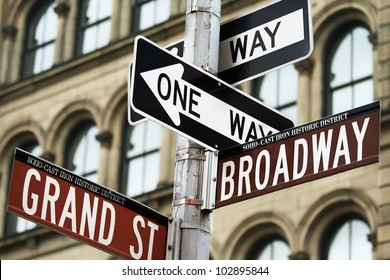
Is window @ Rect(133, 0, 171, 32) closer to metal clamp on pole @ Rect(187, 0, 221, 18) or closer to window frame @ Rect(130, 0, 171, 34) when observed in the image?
window frame @ Rect(130, 0, 171, 34)

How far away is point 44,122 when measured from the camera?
28469 mm

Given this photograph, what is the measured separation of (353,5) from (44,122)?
8.93m

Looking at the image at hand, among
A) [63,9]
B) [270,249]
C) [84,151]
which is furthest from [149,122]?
[63,9]

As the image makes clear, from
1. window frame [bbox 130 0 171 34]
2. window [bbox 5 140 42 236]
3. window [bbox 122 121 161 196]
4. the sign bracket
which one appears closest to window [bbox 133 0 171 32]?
window frame [bbox 130 0 171 34]

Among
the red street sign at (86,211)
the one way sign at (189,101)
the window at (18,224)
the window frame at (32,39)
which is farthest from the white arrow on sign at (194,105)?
the window frame at (32,39)

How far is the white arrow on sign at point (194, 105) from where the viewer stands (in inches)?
271

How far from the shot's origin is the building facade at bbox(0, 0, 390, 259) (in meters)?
21.8

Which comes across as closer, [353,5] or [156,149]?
[353,5]

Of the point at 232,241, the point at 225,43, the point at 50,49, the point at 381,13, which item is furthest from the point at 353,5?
the point at 225,43

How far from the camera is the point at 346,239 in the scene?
21.7 metres

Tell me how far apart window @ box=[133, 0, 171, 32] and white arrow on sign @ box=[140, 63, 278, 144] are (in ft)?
65.0
